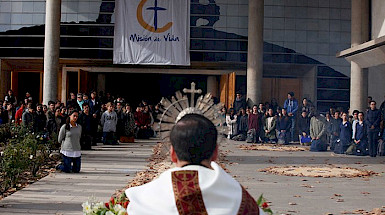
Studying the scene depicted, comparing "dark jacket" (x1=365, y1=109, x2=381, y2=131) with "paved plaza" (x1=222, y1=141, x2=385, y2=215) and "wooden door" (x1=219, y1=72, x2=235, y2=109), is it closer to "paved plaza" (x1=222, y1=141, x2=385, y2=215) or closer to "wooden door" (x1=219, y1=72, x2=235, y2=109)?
"paved plaza" (x1=222, y1=141, x2=385, y2=215)

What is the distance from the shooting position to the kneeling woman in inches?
553

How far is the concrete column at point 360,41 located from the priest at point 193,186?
2341 cm

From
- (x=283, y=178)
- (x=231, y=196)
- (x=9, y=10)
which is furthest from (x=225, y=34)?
(x=231, y=196)

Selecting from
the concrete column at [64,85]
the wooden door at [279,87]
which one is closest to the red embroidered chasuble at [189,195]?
the concrete column at [64,85]

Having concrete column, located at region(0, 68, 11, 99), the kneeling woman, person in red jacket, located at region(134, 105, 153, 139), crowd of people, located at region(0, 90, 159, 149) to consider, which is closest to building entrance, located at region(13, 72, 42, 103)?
concrete column, located at region(0, 68, 11, 99)

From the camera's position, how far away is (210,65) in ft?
104

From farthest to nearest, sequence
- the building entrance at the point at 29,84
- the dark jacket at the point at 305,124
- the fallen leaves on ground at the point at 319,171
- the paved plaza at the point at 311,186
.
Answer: the building entrance at the point at 29,84
the dark jacket at the point at 305,124
the fallen leaves on ground at the point at 319,171
the paved plaza at the point at 311,186

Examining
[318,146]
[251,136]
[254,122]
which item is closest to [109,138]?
[251,136]

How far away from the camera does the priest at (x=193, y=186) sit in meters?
3.15

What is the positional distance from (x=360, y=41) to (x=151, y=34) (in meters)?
8.59

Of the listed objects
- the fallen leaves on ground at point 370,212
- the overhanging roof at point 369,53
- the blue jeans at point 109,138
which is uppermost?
the overhanging roof at point 369,53

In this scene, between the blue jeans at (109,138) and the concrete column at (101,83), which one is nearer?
the blue jeans at (109,138)

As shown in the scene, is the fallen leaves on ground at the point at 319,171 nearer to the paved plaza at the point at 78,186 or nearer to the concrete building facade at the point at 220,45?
the paved plaza at the point at 78,186

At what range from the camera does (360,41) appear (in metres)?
26.0
